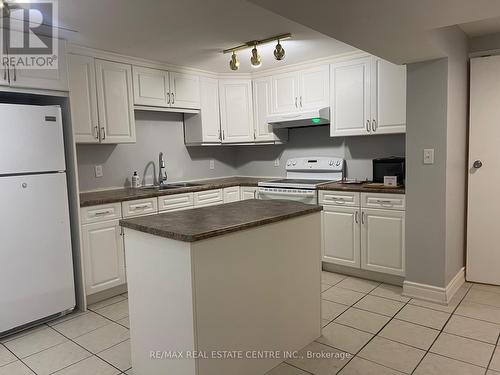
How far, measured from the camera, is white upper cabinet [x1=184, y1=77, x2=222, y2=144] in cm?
434

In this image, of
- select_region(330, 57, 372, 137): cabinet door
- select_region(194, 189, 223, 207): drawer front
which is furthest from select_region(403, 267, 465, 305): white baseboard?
select_region(194, 189, 223, 207): drawer front

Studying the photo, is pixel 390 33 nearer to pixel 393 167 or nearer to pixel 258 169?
pixel 393 167

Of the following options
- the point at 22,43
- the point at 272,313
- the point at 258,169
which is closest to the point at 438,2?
the point at 272,313

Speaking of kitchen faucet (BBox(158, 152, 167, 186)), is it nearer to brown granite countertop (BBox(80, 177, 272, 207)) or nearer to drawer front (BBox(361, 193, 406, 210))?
brown granite countertop (BBox(80, 177, 272, 207))

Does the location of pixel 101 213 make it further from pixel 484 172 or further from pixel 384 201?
pixel 484 172

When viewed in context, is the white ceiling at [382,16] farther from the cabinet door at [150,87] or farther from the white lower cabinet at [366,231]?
the cabinet door at [150,87]

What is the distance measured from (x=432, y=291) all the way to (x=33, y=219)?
10.4ft

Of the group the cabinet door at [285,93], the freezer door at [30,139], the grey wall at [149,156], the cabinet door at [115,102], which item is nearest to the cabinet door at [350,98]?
the cabinet door at [285,93]

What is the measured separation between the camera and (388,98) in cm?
348

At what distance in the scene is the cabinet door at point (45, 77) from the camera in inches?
103

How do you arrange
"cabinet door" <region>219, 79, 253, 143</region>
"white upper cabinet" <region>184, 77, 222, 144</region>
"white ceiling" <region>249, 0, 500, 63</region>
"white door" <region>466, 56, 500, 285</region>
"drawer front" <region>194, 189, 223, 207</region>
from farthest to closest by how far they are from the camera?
"cabinet door" <region>219, 79, 253, 143</region>
"white upper cabinet" <region>184, 77, 222, 144</region>
"drawer front" <region>194, 189, 223, 207</region>
"white door" <region>466, 56, 500, 285</region>
"white ceiling" <region>249, 0, 500, 63</region>

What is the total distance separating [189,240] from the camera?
1.68 metres

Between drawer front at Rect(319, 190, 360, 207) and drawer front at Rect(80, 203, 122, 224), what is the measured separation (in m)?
1.96

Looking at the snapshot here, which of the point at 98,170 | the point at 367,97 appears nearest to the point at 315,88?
the point at 367,97
